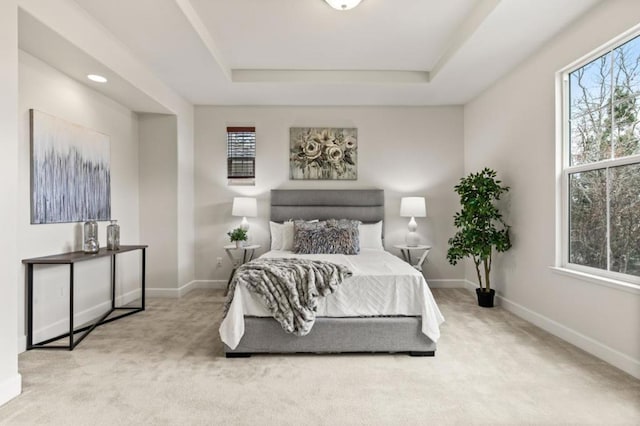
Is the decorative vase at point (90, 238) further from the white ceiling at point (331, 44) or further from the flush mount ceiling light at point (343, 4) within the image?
the flush mount ceiling light at point (343, 4)

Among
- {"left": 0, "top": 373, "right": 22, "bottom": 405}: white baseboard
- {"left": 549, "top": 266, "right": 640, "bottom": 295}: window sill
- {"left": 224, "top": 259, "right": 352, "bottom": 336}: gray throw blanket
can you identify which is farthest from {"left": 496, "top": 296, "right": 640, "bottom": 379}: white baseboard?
{"left": 0, "top": 373, "right": 22, "bottom": 405}: white baseboard

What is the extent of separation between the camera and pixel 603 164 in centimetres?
292

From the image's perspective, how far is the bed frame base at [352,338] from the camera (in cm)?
291

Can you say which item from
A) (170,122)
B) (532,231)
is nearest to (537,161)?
(532,231)

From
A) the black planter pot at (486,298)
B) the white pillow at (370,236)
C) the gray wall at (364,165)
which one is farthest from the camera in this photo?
the gray wall at (364,165)

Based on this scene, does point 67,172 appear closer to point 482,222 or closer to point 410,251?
point 410,251

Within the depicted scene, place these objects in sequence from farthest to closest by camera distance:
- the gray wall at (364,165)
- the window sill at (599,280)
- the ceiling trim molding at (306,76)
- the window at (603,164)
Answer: the gray wall at (364,165)
the ceiling trim molding at (306,76)
the window at (603,164)
the window sill at (599,280)

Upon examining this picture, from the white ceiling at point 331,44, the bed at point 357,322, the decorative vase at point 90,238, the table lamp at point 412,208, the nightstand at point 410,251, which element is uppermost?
the white ceiling at point 331,44

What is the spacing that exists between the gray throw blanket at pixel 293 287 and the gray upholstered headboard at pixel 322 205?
7.36 feet

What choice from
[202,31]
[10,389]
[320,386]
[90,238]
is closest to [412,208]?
[320,386]

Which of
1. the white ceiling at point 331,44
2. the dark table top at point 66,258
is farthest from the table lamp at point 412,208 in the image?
the dark table top at point 66,258

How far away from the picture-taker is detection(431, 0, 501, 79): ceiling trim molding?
2971 millimetres

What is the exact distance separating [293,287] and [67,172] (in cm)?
258

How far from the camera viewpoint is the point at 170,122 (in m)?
4.91
